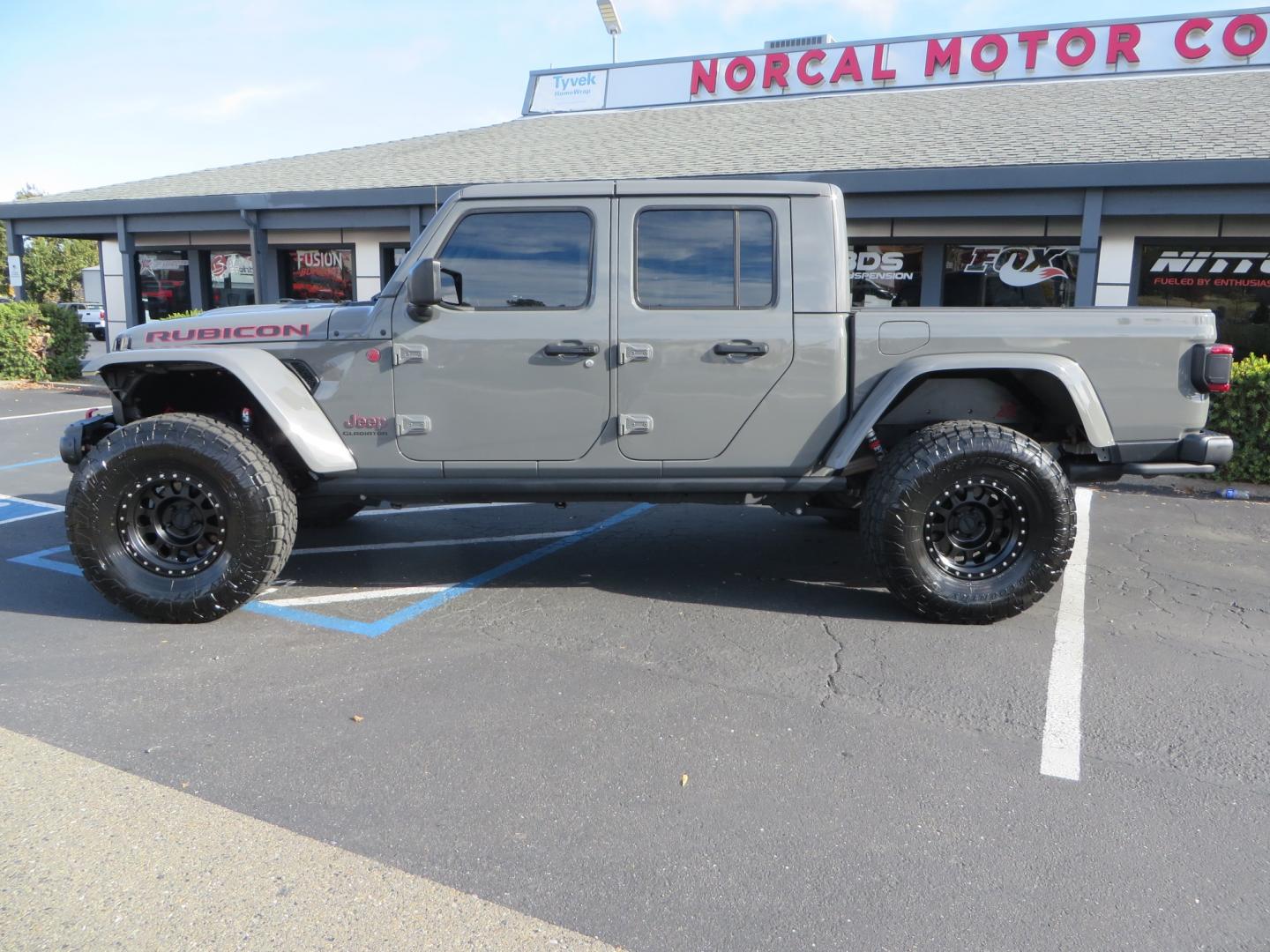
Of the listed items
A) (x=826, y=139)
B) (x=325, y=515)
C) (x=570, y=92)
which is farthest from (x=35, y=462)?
(x=570, y=92)

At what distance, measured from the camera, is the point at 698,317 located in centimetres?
464

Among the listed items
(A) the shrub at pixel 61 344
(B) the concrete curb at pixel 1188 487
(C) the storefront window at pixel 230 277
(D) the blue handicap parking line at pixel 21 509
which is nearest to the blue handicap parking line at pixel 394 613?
(D) the blue handicap parking line at pixel 21 509

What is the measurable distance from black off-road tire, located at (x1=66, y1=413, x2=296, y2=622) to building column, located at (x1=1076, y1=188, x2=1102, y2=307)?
901 cm

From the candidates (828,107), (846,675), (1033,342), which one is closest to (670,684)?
(846,675)

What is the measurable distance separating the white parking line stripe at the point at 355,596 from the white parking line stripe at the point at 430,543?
3.18 feet

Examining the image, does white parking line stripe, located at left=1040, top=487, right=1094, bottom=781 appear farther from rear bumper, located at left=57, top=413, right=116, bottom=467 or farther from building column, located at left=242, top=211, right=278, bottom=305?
building column, located at left=242, top=211, right=278, bottom=305

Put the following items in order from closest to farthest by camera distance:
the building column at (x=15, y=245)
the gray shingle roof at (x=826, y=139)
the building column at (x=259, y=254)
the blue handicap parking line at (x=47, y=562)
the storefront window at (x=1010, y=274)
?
the blue handicap parking line at (x=47, y=562), the gray shingle roof at (x=826, y=139), the storefront window at (x=1010, y=274), the building column at (x=259, y=254), the building column at (x=15, y=245)

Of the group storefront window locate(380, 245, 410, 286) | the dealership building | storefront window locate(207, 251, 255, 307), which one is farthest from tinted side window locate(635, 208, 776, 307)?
storefront window locate(207, 251, 255, 307)

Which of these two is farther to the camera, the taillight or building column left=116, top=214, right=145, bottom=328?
building column left=116, top=214, right=145, bottom=328

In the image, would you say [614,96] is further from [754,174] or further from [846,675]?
[846,675]

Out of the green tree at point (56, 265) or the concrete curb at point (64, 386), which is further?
the green tree at point (56, 265)

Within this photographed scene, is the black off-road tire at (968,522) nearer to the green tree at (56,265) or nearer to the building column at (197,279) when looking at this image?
the building column at (197,279)

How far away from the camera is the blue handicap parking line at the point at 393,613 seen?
15.3ft

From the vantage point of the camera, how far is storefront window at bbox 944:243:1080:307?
40.2ft
